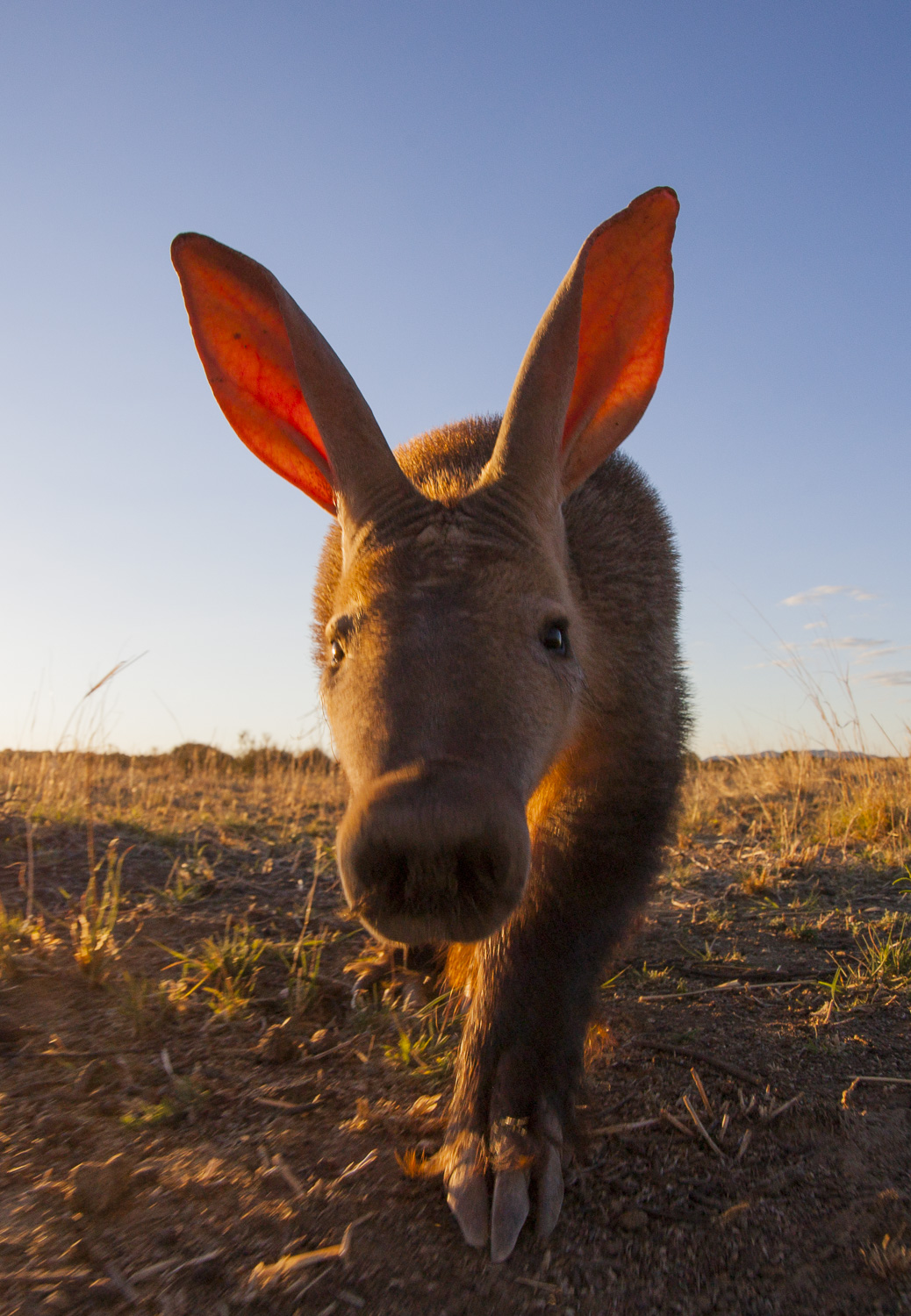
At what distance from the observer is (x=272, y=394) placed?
3000mm

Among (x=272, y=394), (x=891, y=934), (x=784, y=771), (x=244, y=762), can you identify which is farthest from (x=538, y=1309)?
(x=244, y=762)

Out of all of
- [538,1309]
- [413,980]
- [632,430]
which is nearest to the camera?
[538,1309]

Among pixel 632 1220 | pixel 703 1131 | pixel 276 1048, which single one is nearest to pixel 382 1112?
pixel 276 1048

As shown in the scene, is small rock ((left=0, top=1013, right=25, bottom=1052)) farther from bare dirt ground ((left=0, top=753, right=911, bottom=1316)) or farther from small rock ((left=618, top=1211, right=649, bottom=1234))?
small rock ((left=618, top=1211, right=649, bottom=1234))

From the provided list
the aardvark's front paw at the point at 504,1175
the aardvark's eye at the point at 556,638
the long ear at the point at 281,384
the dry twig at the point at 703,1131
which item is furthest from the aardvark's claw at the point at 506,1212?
the long ear at the point at 281,384

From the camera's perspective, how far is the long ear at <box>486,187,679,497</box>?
252cm

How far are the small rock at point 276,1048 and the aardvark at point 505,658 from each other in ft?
1.66

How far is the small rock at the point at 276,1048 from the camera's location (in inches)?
98.7

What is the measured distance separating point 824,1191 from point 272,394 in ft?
8.87

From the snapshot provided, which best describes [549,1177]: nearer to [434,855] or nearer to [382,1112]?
[382,1112]

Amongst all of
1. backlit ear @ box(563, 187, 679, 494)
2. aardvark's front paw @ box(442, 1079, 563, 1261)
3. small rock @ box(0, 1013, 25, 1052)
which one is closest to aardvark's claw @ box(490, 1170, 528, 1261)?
aardvark's front paw @ box(442, 1079, 563, 1261)

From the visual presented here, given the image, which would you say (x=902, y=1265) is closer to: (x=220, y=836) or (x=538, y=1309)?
(x=538, y=1309)

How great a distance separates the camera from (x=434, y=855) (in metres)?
1.60

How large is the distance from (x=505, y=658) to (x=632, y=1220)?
1.24m
